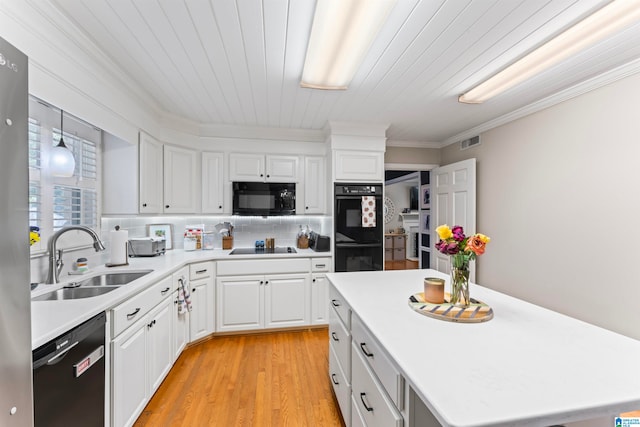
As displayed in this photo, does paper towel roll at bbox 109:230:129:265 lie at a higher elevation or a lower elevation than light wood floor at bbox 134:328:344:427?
higher

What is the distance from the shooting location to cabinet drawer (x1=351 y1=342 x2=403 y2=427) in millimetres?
994

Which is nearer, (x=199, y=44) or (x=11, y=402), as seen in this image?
(x=11, y=402)

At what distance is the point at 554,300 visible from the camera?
2373mm

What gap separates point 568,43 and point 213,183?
3283 millimetres

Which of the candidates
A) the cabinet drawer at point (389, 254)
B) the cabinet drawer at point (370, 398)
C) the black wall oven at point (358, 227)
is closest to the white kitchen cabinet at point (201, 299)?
the black wall oven at point (358, 227)

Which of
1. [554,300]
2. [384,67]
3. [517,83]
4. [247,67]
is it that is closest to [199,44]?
[247,67]

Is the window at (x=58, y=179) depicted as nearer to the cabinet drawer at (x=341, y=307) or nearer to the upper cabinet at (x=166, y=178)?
the upper cabinet at (x=166, y=178)

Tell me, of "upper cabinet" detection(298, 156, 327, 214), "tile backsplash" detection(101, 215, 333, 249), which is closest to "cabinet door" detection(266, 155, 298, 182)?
"upper cabinet" detection(298, 156, 327, 214)

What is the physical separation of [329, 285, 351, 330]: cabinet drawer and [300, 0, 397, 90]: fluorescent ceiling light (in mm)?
1539

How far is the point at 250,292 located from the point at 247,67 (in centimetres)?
221

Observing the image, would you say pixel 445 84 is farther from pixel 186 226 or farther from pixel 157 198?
pixel 186 226

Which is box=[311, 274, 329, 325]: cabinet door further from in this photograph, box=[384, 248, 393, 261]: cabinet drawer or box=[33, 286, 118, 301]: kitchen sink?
box=[384, 248, 393, 261]: cabinet drawer

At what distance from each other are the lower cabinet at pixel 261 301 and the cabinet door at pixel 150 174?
1.03 metres

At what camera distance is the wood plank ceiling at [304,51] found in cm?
137
